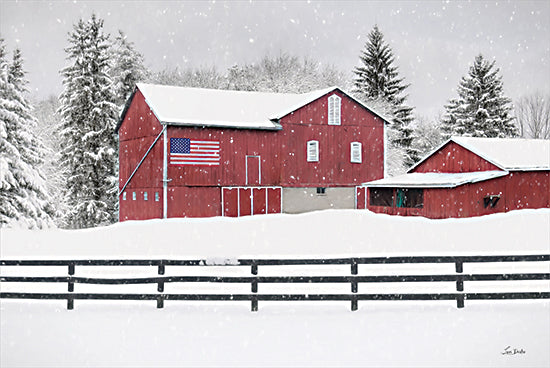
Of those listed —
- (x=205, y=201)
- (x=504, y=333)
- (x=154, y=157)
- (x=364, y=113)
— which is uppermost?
(x=364, y=113)

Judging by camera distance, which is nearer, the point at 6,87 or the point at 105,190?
the point at 6,87

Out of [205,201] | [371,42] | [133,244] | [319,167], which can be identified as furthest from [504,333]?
[371,42]

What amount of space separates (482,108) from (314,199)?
88.2 feet

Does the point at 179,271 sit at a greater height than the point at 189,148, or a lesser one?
lesser

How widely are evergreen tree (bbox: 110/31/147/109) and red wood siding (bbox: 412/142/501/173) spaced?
2318 centimetres

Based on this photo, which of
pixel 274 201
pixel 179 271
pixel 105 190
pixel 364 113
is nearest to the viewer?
pixel 179 271

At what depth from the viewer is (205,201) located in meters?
32.5

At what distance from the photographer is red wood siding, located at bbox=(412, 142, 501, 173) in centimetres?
3447

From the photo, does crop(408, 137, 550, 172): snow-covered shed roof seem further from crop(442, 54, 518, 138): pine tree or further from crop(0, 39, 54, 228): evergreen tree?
crop(0, 39, 54, 228): evergreen tree

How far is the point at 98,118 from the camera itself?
40438mm

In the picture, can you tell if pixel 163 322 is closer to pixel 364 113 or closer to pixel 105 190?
pixel 364 113

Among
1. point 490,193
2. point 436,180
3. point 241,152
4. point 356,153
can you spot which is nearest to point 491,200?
point 490,193

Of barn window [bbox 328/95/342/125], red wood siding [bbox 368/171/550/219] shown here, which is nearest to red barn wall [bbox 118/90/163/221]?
barn window [bbox 328/95/342/125]

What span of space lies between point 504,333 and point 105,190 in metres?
35.4
